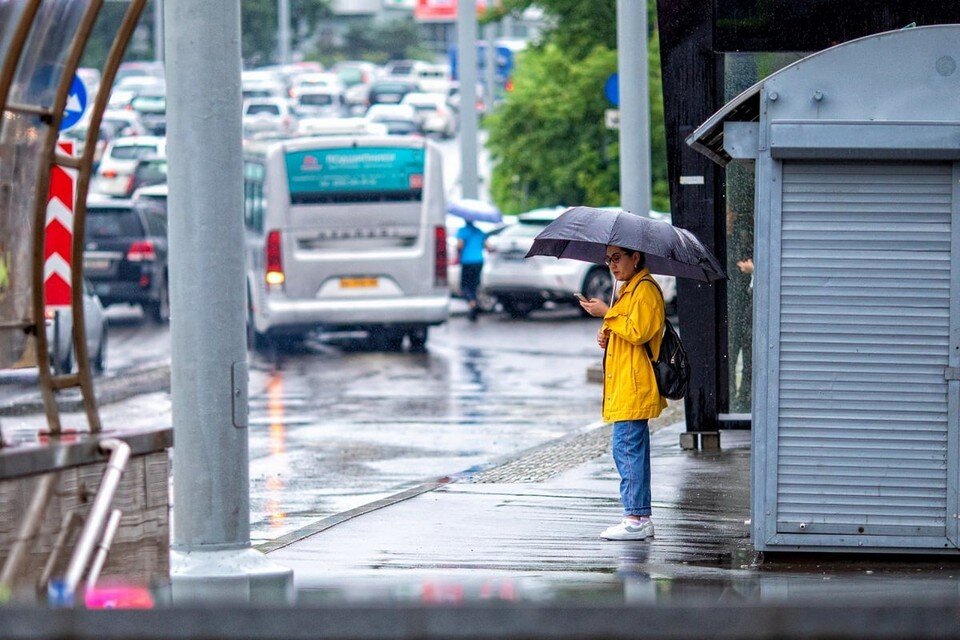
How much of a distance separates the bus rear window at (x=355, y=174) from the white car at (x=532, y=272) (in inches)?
145

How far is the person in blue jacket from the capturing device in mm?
25719

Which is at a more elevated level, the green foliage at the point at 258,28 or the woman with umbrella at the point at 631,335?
the green foliage at the point at 258,28

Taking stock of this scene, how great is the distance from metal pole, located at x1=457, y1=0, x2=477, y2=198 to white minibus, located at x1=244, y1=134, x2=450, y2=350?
27.3 ft

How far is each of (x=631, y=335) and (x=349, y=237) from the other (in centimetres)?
1301

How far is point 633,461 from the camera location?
8.46m

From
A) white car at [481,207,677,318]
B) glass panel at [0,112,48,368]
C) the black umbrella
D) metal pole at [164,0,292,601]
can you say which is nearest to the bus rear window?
white car at [481,207,677,318]

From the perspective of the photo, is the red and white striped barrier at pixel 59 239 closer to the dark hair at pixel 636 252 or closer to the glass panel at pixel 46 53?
the dark hair at pixel 636 252

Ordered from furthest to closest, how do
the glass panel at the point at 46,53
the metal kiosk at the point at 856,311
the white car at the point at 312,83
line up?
the white car at the point at 312,83
the metal kiosk at the point at 856,311
the glass panel at the point at 46,53

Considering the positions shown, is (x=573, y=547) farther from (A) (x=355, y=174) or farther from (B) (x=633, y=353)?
(A) (x=355, y=174)

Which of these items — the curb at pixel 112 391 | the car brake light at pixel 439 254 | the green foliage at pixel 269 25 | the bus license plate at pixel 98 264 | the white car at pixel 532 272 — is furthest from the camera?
the green foliage at pixel 269 25

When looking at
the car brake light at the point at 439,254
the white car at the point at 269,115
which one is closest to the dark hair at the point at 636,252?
the car brake light at the point at 439,254

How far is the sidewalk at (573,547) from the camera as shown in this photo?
714 centimetres

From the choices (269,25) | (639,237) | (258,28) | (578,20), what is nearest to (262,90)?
(258,28)

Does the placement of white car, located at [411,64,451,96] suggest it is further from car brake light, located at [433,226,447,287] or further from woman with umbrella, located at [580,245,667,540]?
woman with umbrella, located at [580,245,667,540]
